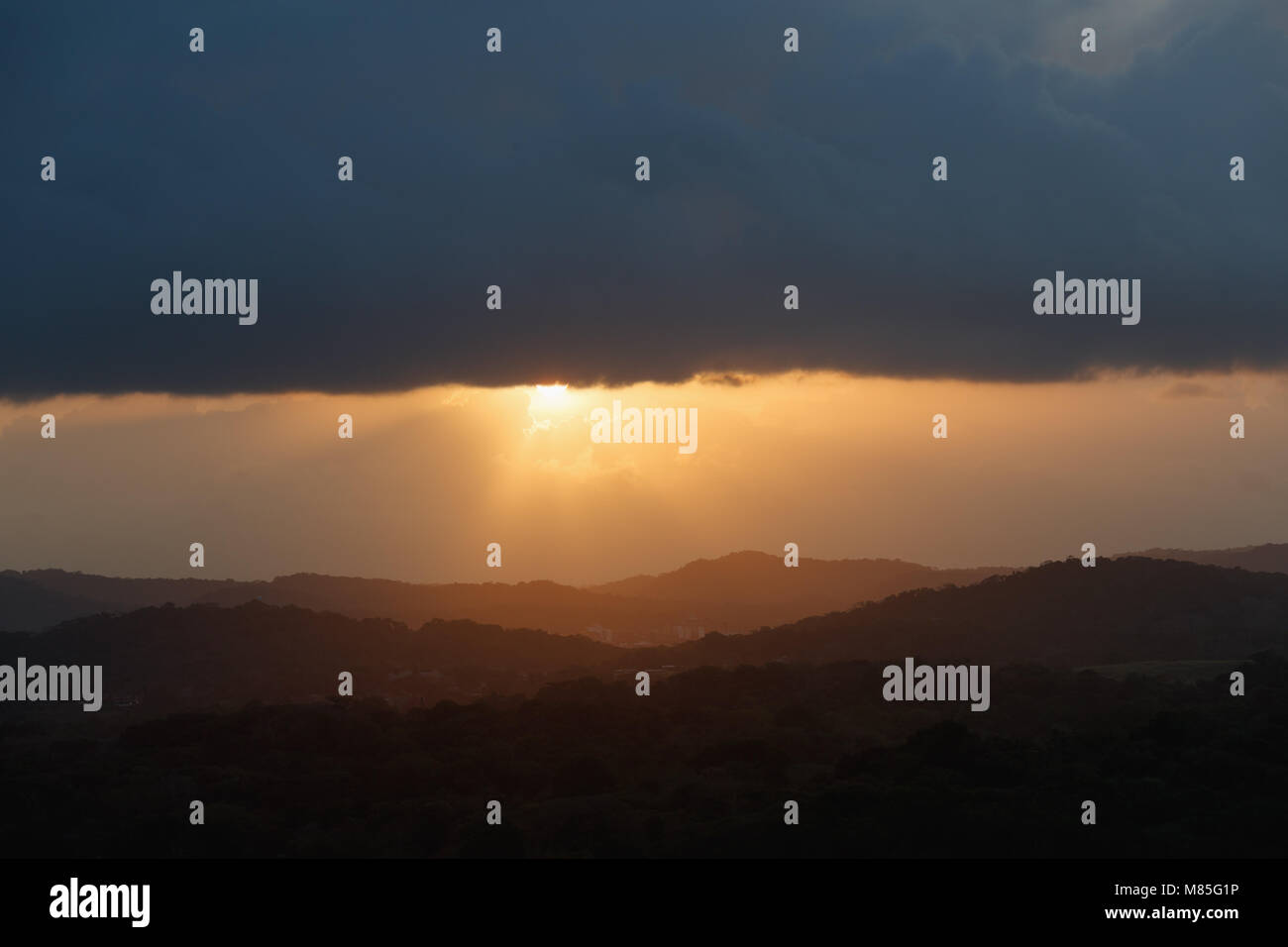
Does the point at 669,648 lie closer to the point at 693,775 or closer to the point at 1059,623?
the point at 1059,623

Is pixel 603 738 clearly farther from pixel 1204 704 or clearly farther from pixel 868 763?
pixel 1204 704

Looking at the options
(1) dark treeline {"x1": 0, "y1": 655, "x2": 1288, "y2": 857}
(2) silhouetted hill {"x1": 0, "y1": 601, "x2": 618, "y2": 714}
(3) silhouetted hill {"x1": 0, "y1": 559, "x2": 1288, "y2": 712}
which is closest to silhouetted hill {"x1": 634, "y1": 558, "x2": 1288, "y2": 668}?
(3) silhouetted hill {"x1": 0, "y1": 559, "x2": 1288, "y2": 712}

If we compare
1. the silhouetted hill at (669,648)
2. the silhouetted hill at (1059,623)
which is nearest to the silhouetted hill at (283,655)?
the silhouetted hill at (669,648)

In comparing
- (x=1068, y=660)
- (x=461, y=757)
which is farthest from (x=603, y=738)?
(x=1068, y=660)

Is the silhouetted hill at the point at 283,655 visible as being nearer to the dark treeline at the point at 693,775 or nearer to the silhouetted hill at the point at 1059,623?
the silhouetted hill at the point at 1059,623

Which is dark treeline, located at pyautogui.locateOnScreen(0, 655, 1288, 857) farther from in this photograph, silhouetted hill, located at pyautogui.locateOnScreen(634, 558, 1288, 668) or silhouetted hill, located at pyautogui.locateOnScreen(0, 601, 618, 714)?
silhouetted hill, located at pyautogui.locateOnScreen(634, 558, 1288, 668)

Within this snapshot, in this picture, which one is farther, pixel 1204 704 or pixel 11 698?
pixel 11 698

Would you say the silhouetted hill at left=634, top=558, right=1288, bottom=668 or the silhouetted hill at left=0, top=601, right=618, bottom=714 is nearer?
the silhouetted hill at left=634, top=558, right=1288, bottom=668

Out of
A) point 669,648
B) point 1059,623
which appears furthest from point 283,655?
point 1059,623
